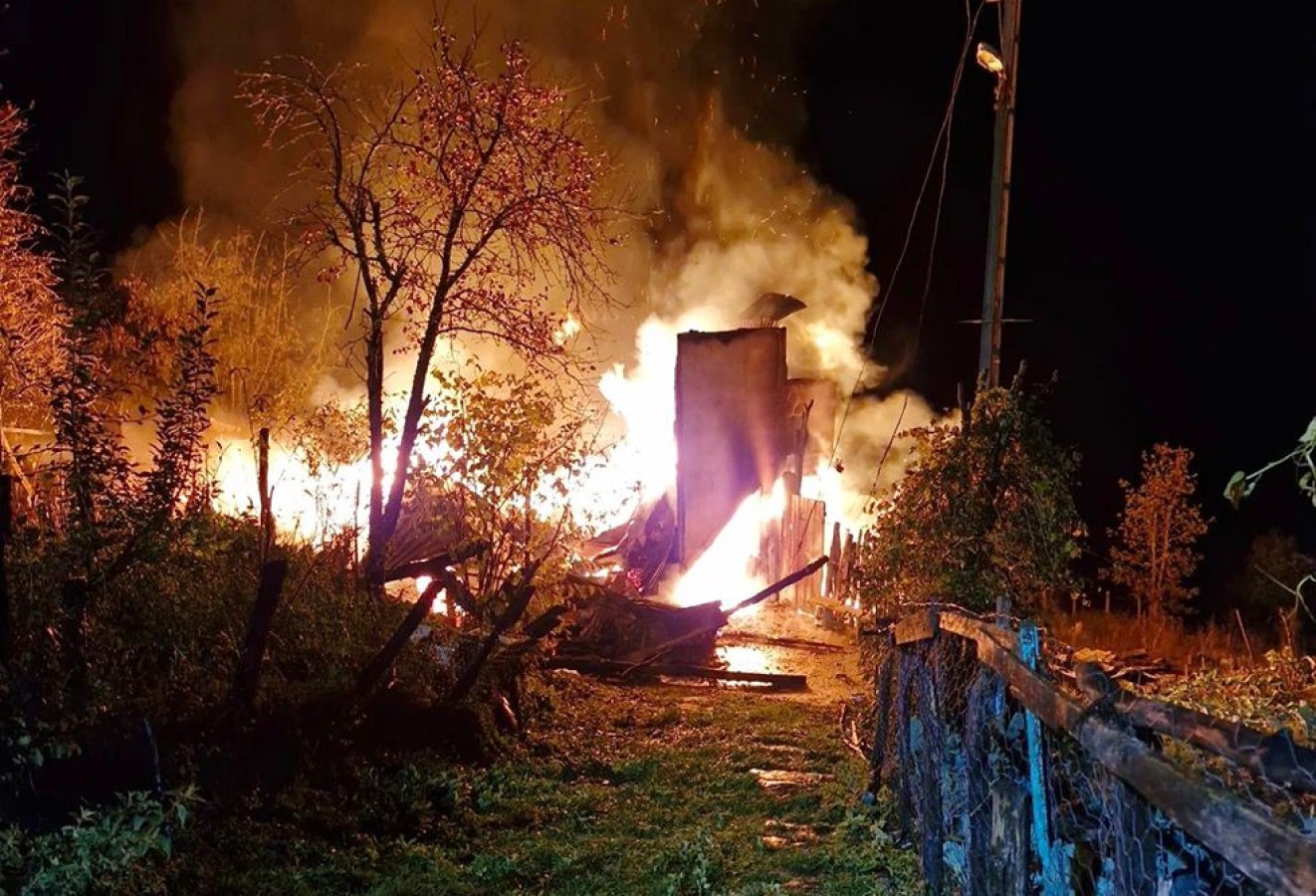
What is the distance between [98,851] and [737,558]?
53.5ft

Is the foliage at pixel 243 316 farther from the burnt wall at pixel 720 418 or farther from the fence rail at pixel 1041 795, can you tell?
the fence rail at pixel 1041 795

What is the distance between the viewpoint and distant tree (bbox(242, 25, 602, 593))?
10617mm

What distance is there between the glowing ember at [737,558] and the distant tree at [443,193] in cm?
925

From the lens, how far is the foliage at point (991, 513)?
7906 mm

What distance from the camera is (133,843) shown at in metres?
5.29

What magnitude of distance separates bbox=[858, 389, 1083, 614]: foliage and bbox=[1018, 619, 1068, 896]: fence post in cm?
383

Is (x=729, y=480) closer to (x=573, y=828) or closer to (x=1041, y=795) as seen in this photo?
(x=573, y=828)

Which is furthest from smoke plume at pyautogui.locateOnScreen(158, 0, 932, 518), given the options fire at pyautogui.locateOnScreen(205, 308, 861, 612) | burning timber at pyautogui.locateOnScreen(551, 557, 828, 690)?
burning timber at pyautogui.locateOnScreen(551, 557, 828, 690)

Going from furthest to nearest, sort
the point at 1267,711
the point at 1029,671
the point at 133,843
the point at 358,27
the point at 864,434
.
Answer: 1. the point at 864,434
2. the point at 358,27
3. the point at 1267,711
4. the point at 133,843
5. the point at 1029,671

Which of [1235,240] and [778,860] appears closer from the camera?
[778,860]

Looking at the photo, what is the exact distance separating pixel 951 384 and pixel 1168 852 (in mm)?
49875

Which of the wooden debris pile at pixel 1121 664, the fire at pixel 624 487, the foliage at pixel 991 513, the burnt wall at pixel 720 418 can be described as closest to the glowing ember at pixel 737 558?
the fire at pixel 624 487

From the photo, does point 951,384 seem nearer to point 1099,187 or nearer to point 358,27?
point 1099,187

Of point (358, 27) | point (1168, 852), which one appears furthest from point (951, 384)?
point (1168, 852)
